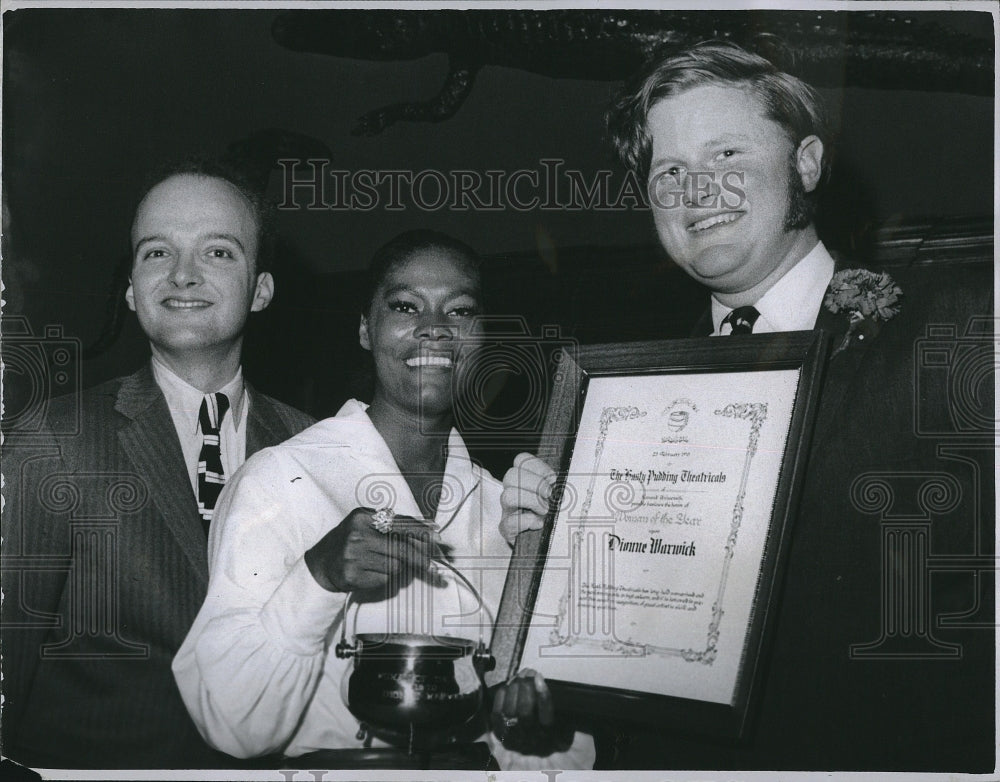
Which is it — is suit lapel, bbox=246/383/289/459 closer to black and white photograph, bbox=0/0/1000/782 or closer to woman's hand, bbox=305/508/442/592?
black and white photograph, bbox=0/0/1000/782

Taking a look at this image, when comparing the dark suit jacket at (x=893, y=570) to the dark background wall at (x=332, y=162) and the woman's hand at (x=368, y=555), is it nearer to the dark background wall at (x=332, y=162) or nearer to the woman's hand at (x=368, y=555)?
the dark background wall at (x=332, y=162)

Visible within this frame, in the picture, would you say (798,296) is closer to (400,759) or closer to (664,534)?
(664,534)

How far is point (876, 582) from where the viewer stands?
279cm

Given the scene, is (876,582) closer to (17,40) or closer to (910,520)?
(910,520)

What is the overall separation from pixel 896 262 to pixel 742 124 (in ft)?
1.87

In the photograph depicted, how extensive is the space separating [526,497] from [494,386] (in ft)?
1.05

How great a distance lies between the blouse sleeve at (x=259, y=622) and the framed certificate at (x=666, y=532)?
508mm

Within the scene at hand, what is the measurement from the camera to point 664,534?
105 inches

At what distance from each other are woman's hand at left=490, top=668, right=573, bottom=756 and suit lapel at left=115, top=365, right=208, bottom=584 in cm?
87

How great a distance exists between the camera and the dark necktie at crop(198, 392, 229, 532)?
111 inches

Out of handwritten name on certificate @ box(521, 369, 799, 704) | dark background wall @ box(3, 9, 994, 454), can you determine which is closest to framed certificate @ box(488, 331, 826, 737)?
handwritten name on certificate @ box(521, 369, 799, 704)

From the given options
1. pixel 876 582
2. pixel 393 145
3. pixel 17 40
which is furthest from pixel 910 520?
pixel 17 40

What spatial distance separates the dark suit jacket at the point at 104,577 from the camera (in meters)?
2.77

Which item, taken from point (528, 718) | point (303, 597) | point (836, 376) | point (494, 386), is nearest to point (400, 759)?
point (528, 718)
